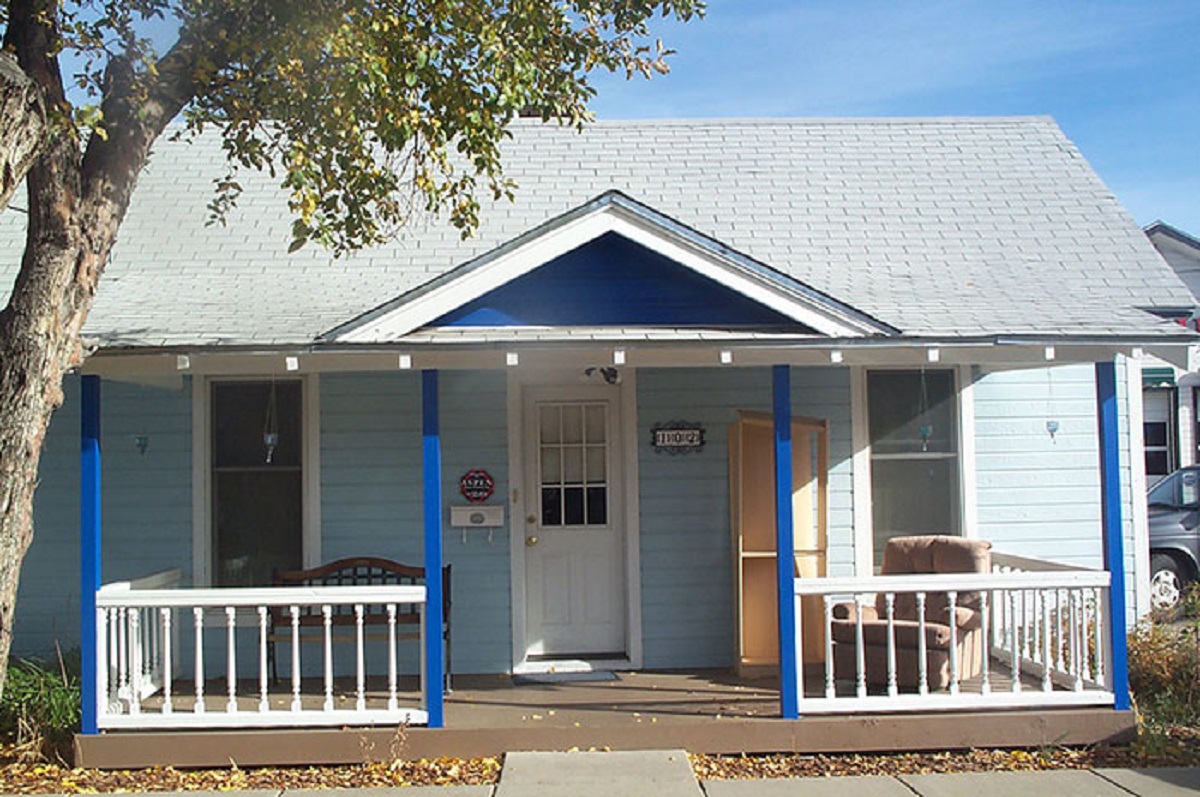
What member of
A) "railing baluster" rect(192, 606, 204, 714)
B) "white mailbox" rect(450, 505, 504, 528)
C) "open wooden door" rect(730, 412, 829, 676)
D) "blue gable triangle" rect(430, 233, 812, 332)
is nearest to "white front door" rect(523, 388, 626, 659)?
"white mailbox" rect(450, 505, 504, 528)

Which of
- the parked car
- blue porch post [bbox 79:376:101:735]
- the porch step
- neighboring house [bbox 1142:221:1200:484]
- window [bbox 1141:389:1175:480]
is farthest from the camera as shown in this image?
window [bbox 1141:389:1175:480]

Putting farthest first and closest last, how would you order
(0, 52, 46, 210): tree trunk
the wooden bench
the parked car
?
the parked car → the wooden bench → (0, 52, 46, 210): tree trunk

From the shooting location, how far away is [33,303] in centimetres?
613

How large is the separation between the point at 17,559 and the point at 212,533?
12.8ft

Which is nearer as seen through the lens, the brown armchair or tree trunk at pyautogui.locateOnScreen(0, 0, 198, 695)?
tree trunk at pyautogui.locateOnScreen(0, 0, 198, 695)

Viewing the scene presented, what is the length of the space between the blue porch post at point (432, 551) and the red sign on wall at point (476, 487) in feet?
6.15

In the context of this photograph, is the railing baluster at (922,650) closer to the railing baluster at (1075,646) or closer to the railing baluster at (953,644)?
the railing baluster at (953,644)

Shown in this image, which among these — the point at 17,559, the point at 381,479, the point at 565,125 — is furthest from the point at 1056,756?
the point at 565,125

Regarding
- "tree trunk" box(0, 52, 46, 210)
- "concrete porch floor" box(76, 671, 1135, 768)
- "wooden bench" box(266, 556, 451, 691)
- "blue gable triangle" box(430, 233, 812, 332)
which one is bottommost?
"concrete porch floor" box(76, 671, 1135, 768)

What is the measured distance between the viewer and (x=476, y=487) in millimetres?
9539

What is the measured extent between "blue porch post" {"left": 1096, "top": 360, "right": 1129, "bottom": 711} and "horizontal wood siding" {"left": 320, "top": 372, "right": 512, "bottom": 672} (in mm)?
4417

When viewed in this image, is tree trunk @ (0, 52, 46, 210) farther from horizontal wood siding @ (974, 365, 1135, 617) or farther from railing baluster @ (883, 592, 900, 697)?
horizontal wood siding @ (974, 365, 1135, 617)

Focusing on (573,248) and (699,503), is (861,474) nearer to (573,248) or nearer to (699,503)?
(699,503)

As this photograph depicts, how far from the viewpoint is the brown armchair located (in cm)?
809
